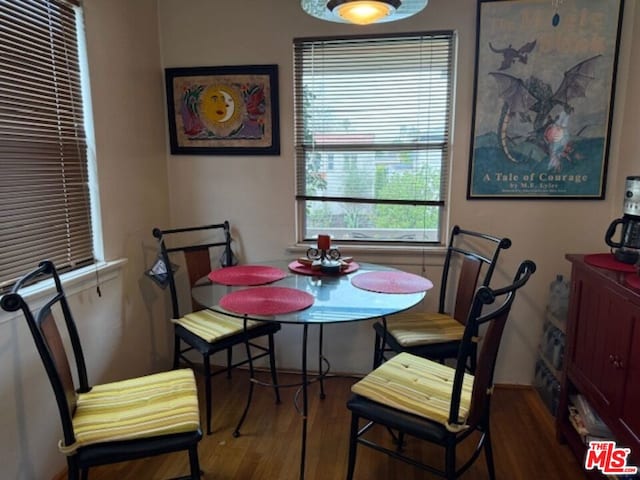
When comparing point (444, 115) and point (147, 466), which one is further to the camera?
point (444, 115)

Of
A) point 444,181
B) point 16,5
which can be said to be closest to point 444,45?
point 444,181

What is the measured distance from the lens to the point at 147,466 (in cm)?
194

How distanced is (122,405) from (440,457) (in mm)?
1439

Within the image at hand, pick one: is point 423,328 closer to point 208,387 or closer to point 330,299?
point 330,299

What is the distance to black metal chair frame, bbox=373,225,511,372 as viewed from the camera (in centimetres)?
205

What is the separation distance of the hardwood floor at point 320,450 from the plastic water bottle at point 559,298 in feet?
1.79

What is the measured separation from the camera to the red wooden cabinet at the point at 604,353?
4.86ft

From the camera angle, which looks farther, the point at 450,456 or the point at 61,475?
the point at 61,475

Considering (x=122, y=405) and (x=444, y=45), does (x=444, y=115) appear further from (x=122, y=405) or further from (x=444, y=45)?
(x=122, y=405)

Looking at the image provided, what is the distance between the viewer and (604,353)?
1.69 metres

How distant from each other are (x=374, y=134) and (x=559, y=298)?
4.59ft

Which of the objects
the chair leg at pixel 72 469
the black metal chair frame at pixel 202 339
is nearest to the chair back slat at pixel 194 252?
the black metal chair frame at pixel 202 339

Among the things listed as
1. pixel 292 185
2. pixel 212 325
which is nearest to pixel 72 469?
pixel 212 325

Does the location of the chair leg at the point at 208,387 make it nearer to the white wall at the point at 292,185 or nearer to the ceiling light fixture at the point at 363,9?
the white wall at the point at 292,185
